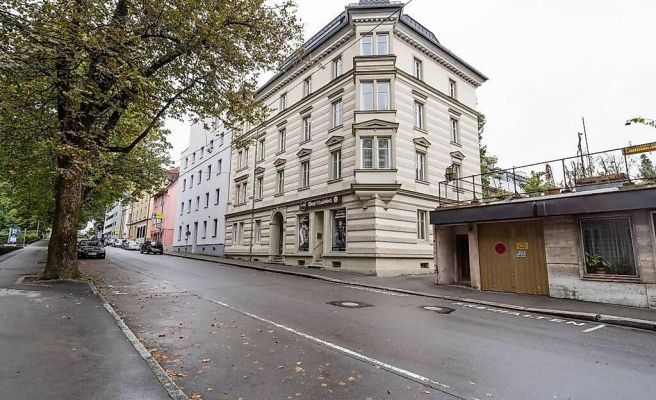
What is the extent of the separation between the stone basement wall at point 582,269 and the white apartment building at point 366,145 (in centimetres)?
639

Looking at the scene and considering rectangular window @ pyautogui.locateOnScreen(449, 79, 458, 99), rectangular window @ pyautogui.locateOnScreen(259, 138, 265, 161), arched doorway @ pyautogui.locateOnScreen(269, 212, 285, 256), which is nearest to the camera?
rectangular window @ pyautogui.locateOnScreen(449, 79, 458, 99)

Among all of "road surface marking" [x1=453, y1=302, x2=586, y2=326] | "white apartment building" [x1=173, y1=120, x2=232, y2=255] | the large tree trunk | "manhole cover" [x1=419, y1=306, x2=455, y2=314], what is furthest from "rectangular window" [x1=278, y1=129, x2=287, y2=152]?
"manhole cover" [x1=419, y1=306, x2=455, y2=314]

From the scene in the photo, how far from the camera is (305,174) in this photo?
24.7m

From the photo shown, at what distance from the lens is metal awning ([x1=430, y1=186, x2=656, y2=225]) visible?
10398 mm

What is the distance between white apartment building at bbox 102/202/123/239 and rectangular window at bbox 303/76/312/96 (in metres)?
85.8

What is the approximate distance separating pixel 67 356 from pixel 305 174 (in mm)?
20074

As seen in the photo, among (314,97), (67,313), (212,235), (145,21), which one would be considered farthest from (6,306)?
(212,235)

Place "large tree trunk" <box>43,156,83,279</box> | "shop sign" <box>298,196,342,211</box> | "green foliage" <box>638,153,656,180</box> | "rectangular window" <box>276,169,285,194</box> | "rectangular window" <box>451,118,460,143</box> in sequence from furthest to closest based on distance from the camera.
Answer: "rectangular window" <box>276,169,285,194</box>
"rectangular window" <box>451,118,460,143</box>
"shop sign" <box>298,196,342,211</box>
"large tree trunk" <box>43,156,83,279</box>
"green foliage" <box>638,153,656,180</box>

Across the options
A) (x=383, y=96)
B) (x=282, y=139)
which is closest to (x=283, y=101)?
(x=282, y=139)

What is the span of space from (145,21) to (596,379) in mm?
13194

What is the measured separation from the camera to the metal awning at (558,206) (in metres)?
10.4

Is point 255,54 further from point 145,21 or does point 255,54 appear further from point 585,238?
point 585,238

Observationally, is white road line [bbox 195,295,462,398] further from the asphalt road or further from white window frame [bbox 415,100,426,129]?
white window frame [bbox 415,100,426,129]

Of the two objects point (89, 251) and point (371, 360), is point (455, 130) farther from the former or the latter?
point (89, 251)
